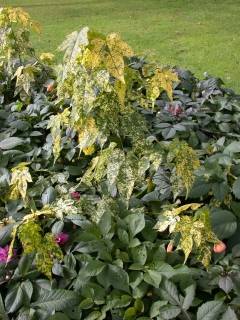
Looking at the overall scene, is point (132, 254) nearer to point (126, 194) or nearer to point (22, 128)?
point (126, 194)

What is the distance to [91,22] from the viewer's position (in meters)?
11.0

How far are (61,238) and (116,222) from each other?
202mm

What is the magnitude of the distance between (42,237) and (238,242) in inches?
26.4

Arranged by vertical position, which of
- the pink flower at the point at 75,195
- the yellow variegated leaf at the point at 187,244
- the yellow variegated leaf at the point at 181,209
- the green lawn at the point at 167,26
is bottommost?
the green lawn at the point at 167,26

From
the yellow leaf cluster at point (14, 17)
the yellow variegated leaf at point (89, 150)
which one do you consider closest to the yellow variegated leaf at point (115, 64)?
the yellow variegated leaf at point (89, 150)

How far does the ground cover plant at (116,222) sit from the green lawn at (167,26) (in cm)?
439

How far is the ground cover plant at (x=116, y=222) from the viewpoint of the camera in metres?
1.72

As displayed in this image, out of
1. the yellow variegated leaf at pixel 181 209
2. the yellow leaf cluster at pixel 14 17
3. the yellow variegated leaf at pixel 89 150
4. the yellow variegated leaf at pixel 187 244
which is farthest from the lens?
the yellow leaf cluster at pixel 14 17

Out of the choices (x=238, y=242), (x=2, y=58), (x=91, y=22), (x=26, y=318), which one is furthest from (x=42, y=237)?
(x=91, y=22)

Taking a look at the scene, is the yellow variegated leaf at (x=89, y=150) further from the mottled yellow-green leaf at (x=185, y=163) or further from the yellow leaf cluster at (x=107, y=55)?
the yellow leaf cluster at (x=107, y=55)

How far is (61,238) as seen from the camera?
193 cm

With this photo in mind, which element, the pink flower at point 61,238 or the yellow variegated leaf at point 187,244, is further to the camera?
the pink flower at point 61,238

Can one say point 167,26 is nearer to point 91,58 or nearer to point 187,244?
point 91,58

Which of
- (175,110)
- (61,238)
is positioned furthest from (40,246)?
(175,110)
